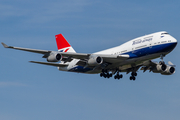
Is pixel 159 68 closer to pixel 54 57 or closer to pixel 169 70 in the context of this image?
pixel 169 70

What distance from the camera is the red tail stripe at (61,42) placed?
67.3 meters

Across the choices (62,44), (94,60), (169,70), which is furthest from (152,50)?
(62,44)

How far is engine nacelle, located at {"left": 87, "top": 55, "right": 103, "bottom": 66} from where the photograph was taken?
51.5 metres

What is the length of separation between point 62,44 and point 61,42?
519 mm

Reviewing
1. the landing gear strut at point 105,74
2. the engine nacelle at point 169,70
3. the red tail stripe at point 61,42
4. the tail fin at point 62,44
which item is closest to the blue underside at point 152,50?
the landing gear strut at point 105,74

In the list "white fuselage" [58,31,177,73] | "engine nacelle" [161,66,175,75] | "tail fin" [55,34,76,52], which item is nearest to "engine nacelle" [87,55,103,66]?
"white fuselage" [58,31,177,73]

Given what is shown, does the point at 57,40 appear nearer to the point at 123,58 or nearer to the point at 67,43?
the point at 67,43

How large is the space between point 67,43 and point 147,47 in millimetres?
21890

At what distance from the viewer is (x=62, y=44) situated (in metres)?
67.8

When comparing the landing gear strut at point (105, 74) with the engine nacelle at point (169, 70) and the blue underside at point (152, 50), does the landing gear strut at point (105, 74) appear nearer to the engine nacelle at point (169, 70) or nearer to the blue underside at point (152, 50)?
the blue underside at point (152, 50)

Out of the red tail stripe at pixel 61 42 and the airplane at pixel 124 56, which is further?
the red tail stripe at pixel 61 42

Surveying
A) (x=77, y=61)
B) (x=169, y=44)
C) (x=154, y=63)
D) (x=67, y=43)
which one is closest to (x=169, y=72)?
(x=154, y=63)

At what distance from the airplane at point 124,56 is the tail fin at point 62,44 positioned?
25.2 ft

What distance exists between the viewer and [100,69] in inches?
2263
